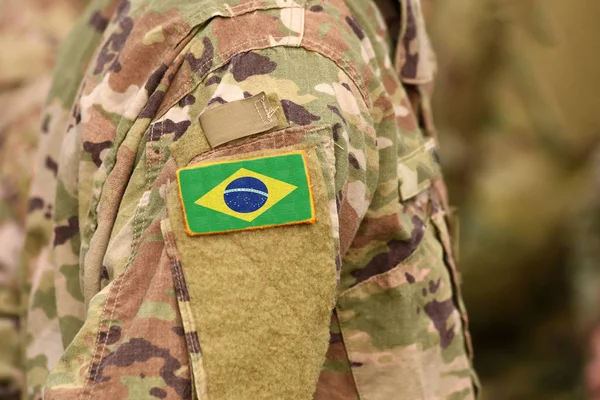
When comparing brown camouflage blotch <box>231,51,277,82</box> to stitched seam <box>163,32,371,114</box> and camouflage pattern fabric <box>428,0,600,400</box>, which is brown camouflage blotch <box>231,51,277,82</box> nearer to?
stitched seam <box>163,32,371,114</box>

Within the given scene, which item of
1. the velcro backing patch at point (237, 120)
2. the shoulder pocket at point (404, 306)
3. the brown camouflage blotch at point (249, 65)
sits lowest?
the shoulder pocket at point (404, 306)

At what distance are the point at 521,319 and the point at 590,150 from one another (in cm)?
66

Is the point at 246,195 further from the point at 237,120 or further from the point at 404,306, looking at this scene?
the point at 404,306

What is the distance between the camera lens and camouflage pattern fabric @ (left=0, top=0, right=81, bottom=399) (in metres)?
0.95

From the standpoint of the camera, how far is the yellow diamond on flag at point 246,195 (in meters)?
0.54

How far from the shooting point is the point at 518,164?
2.49 meters

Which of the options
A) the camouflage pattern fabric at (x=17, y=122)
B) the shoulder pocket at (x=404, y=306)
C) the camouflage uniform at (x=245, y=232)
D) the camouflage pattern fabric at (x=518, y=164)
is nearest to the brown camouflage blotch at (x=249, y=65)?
the camouflage uniform at (x=245, y=232)

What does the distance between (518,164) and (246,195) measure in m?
2.12

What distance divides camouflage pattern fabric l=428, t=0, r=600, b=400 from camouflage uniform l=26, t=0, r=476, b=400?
1599 millimetres

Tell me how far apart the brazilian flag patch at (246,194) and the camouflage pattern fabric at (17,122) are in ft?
1.44

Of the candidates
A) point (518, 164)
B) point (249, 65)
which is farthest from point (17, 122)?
point (518, 164)

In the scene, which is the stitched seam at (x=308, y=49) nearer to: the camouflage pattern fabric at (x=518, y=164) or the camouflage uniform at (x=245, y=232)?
the camouflage uniform at (x=245, y=232)

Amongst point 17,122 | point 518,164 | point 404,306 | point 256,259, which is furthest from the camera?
point 518,164

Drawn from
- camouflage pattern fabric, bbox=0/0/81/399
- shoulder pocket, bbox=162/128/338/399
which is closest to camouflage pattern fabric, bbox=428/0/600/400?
camouflage pattern fabric, bbox=0/0/81/399
